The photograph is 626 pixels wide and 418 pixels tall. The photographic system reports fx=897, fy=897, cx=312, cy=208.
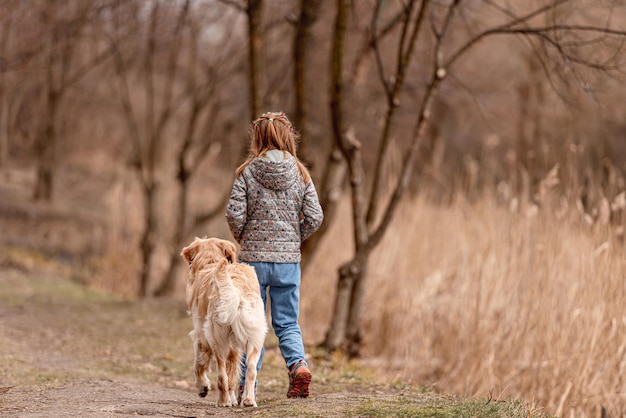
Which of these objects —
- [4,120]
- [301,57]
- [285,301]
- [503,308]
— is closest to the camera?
[285,301]

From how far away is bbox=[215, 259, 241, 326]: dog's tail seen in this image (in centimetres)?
470

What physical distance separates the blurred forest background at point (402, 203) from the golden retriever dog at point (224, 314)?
2978mm

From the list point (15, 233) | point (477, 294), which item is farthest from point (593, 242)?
point (15, 233)

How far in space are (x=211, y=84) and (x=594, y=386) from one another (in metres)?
7.01

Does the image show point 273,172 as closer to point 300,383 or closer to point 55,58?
point 300,383

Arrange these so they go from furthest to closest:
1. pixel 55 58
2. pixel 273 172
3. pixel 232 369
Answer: pixel 55 58
pixel 273 172
pixel 232 369

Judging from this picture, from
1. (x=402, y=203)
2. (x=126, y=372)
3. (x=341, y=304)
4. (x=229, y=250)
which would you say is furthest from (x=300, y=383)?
(x=402, y=203)

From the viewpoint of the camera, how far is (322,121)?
14477 millimetres

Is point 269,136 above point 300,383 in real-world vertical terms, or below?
above

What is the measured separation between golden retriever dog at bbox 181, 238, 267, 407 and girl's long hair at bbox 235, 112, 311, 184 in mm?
574

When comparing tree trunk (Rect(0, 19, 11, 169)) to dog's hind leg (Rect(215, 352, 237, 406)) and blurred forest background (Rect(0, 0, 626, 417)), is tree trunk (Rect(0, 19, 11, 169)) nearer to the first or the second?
blurred forest background (Rect(0, 0, 626, 417))

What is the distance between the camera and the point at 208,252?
5.12 meters

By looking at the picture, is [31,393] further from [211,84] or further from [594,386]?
[211,84]

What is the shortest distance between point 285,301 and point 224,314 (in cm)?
76
